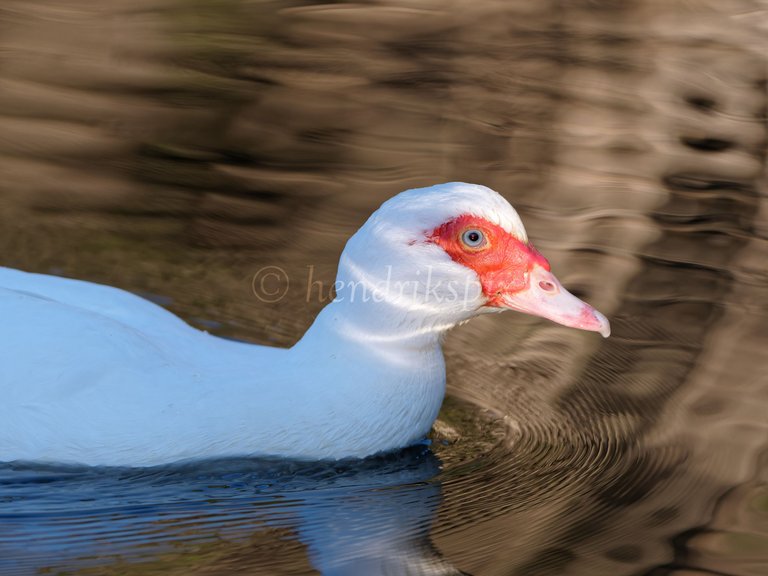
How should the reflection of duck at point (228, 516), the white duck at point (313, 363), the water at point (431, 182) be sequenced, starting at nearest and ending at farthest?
1. the reflection of duck at point (228, 516)
2. the water at point (431, 182)
3. the white duck at point (313, 363)

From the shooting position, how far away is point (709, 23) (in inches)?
398

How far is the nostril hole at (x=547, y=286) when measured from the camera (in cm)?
457

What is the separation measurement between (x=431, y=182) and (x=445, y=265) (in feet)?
9.43

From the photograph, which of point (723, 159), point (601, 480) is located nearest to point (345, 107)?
point (723, 159)

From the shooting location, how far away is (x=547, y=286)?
4.58m

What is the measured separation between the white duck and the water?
0.44 ft

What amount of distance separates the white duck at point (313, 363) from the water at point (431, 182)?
133 mm

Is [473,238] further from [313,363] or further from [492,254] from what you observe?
[313,363]

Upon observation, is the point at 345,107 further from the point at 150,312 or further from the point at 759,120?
the point at 150,312

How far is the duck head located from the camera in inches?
176

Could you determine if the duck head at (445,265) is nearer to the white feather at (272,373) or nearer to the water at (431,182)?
the white feather at (272,373)

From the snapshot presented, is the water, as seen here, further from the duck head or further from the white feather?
the duck head

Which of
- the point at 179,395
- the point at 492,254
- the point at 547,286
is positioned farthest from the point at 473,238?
the point at 179,395

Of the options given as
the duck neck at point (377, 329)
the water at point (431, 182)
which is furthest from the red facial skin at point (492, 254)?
the water at point (431, 182)
